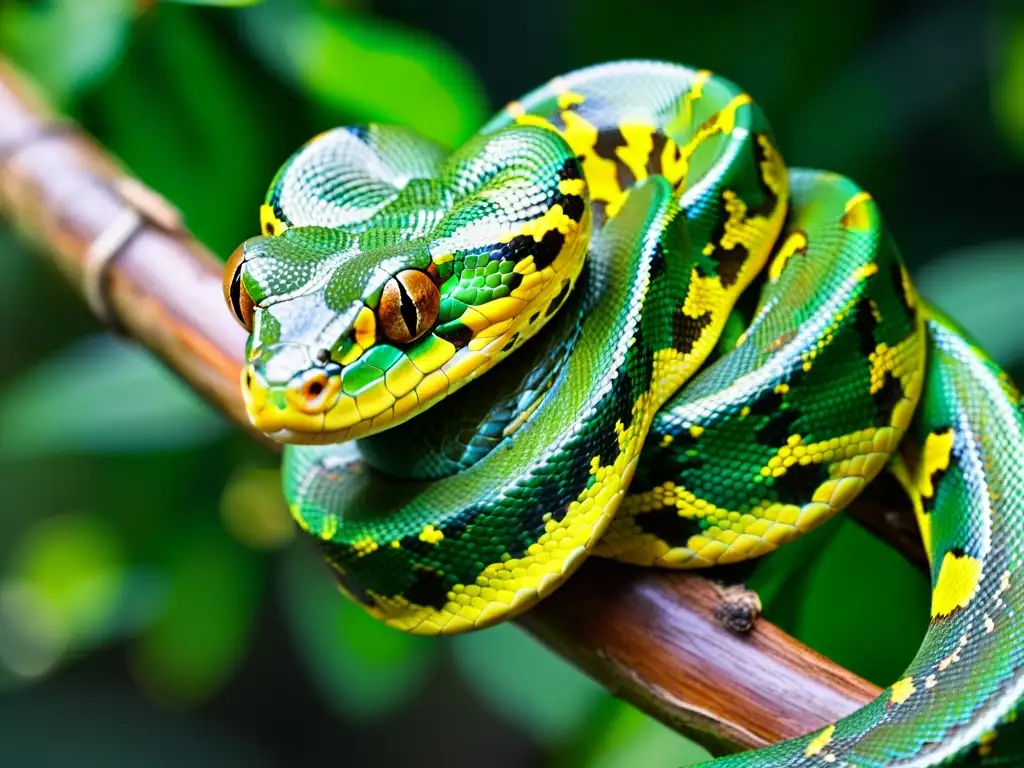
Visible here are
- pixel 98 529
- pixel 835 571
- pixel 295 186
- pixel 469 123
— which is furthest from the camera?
pixel 98 529

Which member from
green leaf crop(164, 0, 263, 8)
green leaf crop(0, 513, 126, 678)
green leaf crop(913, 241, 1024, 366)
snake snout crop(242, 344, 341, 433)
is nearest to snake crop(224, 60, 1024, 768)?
snake snout crop(242, 344, 341, 433)

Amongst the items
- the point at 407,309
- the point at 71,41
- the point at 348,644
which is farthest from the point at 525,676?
the point at 71,41

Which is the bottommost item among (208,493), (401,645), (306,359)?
(401,645)

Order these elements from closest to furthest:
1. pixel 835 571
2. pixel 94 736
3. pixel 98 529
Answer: pixel 835 571, pixel 98 529, pixel 94 736

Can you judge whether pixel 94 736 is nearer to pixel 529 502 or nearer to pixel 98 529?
pixel 98 529

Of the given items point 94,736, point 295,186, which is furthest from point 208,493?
point 94,736

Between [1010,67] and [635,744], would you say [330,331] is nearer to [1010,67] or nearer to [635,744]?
[635,744]

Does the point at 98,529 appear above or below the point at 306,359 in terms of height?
below
